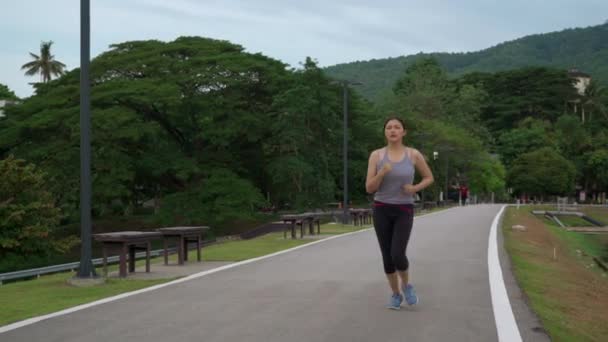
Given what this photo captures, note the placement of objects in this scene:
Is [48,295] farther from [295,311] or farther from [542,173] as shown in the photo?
[542,173]

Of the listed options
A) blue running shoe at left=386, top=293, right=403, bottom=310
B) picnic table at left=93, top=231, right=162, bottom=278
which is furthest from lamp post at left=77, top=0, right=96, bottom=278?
blue running shoe at left=386, top=293, right=403, bottom=310

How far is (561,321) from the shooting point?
7.42 m

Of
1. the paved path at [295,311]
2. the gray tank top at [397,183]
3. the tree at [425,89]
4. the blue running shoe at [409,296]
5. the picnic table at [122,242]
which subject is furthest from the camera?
the tree at [425,89]

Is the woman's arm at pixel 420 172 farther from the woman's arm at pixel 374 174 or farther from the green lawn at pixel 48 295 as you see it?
the green lawn at pixel 48 295

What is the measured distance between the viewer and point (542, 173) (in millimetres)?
105750

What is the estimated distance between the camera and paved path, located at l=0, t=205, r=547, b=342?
621cm

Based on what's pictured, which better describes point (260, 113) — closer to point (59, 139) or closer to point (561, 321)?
point (59, 139)

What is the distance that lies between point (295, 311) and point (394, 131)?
1.99 metres

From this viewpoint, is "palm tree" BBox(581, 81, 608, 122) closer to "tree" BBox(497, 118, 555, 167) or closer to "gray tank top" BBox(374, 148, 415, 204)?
"tree" BBox(497, 118, 555, 167)

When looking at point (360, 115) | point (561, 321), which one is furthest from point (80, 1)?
point (360, 115)

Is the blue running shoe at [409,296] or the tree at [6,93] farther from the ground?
the tree at [6,93]

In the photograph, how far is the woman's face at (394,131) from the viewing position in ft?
23.7

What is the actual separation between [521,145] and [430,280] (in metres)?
110

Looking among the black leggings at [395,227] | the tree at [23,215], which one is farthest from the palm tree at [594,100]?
the black leggings at [395,227]
